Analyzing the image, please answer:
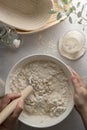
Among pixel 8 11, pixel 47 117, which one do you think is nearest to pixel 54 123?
pixel 47 117

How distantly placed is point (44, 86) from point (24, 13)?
0.24m

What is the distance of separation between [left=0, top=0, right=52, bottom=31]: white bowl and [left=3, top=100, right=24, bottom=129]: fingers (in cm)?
24

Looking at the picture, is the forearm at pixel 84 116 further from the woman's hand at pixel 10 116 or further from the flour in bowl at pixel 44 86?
the woman's hand at pixel 10 116

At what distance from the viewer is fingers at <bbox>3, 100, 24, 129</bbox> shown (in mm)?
902

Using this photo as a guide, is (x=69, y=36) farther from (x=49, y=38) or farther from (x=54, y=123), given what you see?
(x=54, y=123)

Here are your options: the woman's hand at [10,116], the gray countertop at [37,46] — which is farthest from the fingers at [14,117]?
the gray countertop at [37,46]

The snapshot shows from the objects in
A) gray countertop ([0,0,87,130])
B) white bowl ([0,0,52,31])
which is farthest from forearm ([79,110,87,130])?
white bowl ([0,0,52,31])

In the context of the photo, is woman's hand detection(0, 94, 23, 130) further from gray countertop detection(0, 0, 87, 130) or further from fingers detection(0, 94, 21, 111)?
gray countertop detection(0, 0, 87, 130)

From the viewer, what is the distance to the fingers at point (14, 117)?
2.96 feet

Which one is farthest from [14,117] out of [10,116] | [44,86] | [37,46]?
[37,46]

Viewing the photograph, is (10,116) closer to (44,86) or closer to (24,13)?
(44,86)

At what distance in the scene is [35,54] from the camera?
0.98 metres

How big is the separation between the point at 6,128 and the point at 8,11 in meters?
0.36

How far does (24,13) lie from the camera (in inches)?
39.8
